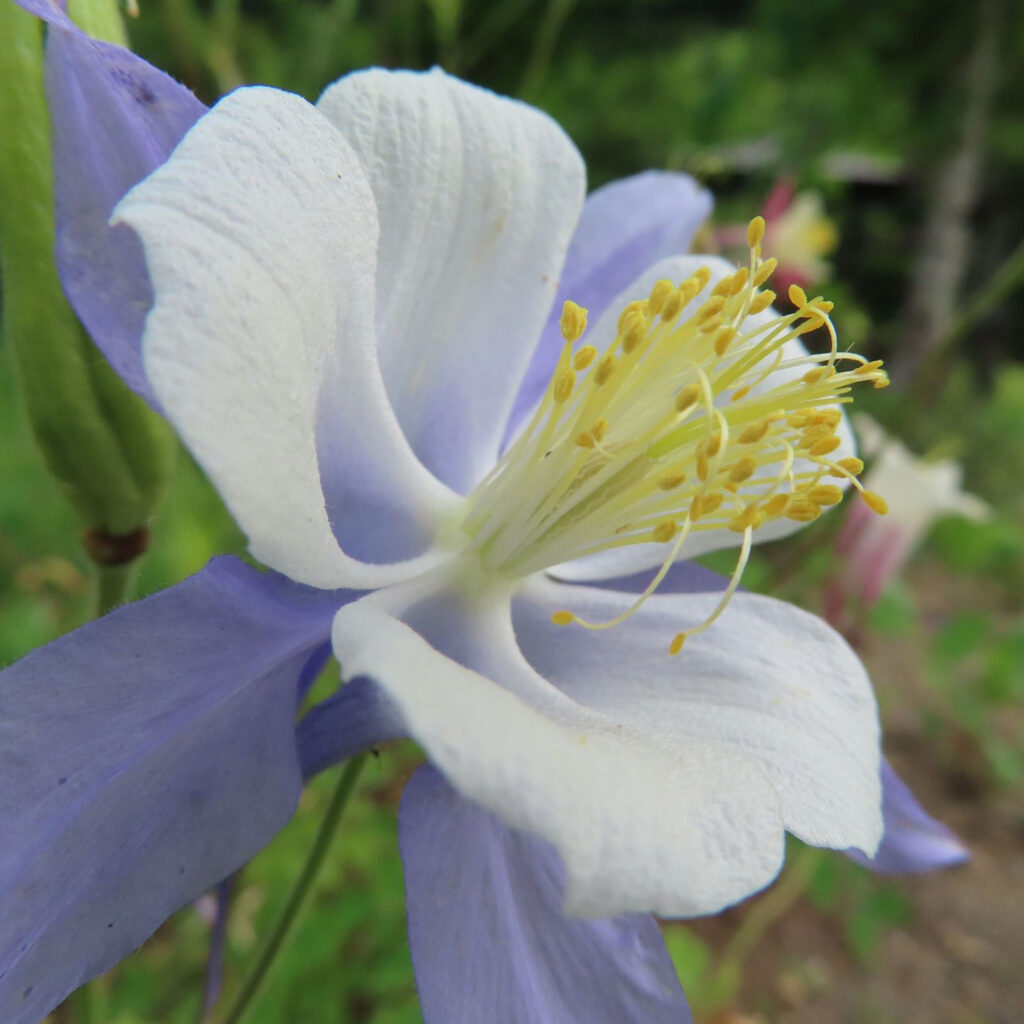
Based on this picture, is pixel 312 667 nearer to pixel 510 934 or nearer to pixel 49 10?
pixel 510 934

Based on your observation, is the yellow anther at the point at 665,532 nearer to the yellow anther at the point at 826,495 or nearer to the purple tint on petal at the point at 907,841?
the yellow anther at the point at 826,495

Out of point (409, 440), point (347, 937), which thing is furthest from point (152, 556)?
point (409, 440)

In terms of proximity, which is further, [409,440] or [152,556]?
[152,556]

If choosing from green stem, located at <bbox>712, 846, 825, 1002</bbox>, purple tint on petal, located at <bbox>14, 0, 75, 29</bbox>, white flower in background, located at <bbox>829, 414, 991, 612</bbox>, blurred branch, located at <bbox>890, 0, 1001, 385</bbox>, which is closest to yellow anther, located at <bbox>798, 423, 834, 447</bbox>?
purple tint on petal, located at <bbox>14, 0, 75, 29</bbox>

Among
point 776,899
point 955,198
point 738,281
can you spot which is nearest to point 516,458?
point 738,281

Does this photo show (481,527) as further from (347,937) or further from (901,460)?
(347,937)

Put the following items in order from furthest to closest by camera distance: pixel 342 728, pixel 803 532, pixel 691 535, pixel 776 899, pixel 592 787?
pixel 776 899, pixel 803 532, pixel 691 535, pixel 342 728, pixel 592 787
